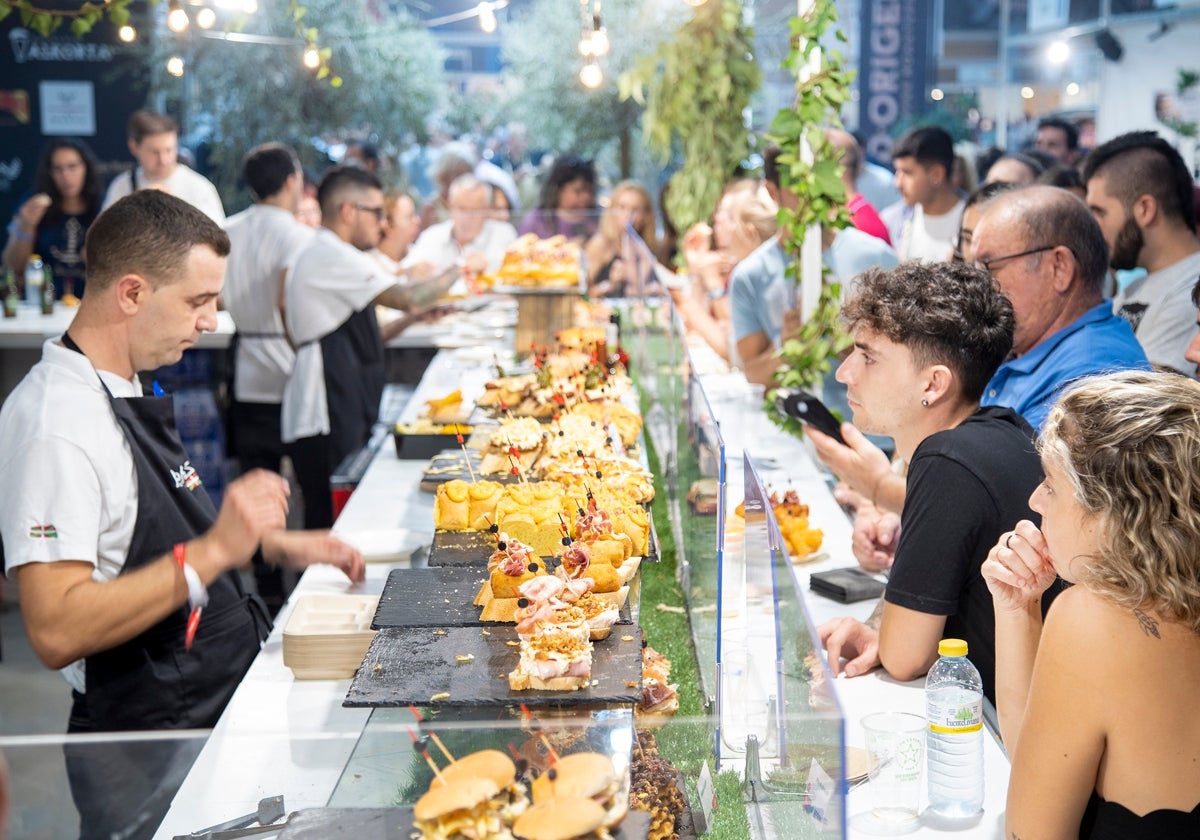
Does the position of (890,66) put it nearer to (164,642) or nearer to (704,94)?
(704,94)

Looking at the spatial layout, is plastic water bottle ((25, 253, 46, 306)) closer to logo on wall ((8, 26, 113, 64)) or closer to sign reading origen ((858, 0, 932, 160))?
logo on wall ((8, 26, 113, 64))

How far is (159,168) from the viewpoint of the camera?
7.59m

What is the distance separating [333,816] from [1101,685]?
1.03m

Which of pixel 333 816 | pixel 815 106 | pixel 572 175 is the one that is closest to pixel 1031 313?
pixel 815 106

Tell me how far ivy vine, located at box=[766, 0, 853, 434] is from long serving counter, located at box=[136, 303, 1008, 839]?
1.24 m

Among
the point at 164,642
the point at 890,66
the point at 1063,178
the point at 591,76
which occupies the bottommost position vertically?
the point at 164,642

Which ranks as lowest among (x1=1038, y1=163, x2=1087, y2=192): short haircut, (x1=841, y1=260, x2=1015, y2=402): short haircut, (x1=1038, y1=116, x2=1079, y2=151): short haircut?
(x1=841, y1=260, x2=1015, y2=402): short haircut

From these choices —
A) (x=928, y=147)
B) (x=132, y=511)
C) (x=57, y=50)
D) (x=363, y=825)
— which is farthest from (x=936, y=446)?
(x=57, y=50)

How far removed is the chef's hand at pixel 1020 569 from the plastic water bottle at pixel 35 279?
7284 mm

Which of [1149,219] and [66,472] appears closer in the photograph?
[66,472]

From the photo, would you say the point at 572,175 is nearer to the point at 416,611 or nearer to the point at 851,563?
the point at 851,563

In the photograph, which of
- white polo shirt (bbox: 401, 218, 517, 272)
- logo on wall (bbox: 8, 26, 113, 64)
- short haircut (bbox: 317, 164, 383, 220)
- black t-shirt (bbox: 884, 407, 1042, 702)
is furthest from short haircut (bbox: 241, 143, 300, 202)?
logo on wall (bbox: 8, 26, 113, 64)

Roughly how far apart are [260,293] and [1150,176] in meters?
4.00

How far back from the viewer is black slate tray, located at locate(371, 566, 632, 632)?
2.21 metres
